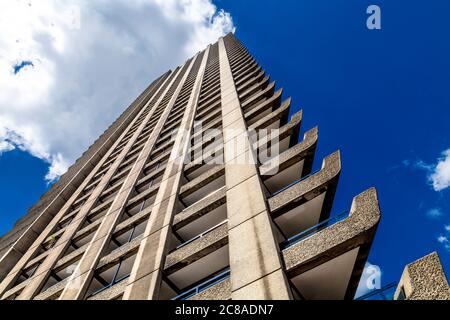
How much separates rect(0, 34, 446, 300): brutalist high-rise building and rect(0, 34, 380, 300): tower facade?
0.03 meters

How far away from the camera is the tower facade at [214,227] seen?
24.8 ft

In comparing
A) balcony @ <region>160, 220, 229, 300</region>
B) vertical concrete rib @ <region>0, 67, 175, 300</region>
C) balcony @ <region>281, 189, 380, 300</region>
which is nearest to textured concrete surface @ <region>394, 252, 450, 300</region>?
balcony @ <region>281, 189, 380, 300</region>

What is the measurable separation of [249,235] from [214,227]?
7.15 ft

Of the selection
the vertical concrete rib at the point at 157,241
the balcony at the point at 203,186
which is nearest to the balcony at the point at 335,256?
the vertical concrete rib at the point at 157,241

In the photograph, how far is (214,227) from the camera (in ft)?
35.2

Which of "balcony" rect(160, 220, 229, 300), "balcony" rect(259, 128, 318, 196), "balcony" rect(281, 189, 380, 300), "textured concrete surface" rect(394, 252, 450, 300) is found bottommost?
"textured concrete surface" rect(394, 252, 450, 300)

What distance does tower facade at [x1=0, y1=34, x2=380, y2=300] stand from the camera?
7.56m

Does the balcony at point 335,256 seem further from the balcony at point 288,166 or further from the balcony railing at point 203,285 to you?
the balcony at point 288,166

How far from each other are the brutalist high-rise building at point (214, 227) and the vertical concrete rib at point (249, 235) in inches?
1.1

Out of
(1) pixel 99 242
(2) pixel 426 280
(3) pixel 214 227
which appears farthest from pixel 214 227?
(2) pixel 426 280

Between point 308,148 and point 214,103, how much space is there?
42.6ft

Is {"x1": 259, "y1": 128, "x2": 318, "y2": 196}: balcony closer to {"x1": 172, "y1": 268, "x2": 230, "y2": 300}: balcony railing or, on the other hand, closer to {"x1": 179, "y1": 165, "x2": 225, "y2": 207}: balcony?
{"x1": 179, "y1": 165, "x2": 225, "y2": 207}: balcony

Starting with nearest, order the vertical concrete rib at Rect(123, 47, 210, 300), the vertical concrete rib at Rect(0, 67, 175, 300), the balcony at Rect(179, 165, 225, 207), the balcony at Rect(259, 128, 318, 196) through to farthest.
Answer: the vertical concrete rib at Rect(123, 47, 210, 300)
the balcony at Rect(259, 128, 318, 196)
the balcony at Rect(179, 165, 225, 207)
the vertical concrete rib at Rect(0, 67, 175, 300)
